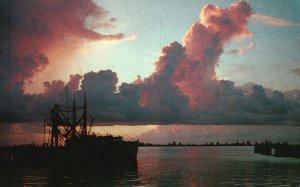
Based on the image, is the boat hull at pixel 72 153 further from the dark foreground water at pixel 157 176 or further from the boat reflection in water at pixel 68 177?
the dark foreground water at pixel 157 176

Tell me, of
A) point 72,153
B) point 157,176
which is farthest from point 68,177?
point 72,153

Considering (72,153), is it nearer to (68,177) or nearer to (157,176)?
(68,177)

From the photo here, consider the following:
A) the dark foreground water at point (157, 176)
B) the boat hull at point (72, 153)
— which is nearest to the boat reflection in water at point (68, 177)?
the dark foreground water at point (157, 176)

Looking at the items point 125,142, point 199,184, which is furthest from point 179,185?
point 125,142

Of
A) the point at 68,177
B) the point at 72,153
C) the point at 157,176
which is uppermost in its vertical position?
the point at 72,153

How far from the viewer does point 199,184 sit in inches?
1949

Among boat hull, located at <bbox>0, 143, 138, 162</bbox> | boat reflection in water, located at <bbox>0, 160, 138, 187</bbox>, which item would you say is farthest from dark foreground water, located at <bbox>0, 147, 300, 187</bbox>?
boat hull, located at <bbox>0, 143, 138, 162</bbox>

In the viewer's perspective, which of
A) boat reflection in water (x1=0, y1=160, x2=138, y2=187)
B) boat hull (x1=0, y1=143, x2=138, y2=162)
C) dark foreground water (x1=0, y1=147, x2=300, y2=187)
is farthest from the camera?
boat hull (x1=0, y1=143, x2=138, y2=162)

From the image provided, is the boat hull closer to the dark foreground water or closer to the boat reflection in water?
the boat reflection in water

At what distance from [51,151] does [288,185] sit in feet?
237

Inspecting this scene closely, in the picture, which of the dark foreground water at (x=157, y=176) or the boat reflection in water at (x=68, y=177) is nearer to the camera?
the dark foreground water at (x=157, y=176)

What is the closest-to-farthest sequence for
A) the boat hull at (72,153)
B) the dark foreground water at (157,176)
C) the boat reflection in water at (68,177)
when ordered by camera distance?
the dark foreground water at (157,176), the boat reflection in water at (68,177), the boat hull at (72,153)

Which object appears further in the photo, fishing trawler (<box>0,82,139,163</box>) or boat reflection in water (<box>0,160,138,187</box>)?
fishing trawler (<box>0,82,139,163</box>)

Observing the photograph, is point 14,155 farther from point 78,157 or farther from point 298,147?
point 298,147
